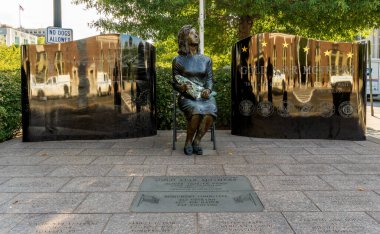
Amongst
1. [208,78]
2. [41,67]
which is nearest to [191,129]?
[208,78]

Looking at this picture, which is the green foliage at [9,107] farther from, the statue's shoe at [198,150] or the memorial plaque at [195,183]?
the memorial plaque at [195,183]

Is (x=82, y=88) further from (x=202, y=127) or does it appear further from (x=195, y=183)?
(x=195, y=183)

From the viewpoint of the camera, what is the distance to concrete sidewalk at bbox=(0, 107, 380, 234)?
3518 mm

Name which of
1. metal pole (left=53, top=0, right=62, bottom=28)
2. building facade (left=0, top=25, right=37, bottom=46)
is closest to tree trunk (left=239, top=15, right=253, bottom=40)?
metal pole (left=53, top=0, right=62, bottom=28)

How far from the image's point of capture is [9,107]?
9000 millimetres

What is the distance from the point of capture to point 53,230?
339 cm

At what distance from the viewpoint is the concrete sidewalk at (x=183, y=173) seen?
138 inches

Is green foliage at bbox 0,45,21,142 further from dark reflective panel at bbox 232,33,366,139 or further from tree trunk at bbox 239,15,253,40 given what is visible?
tree trunk at bbox 239,15,253,40

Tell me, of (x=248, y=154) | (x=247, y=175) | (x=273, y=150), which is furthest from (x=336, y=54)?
(x=247, y=175)

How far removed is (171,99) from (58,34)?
3.55 m

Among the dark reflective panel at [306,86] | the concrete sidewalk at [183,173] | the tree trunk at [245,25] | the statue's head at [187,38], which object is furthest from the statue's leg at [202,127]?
the tree trunk at [245,25]

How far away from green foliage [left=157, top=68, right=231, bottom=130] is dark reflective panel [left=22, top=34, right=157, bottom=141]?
1766 millimetres

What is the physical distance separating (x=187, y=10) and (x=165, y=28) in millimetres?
1294

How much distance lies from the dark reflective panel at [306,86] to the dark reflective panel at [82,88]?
2.84 metres
